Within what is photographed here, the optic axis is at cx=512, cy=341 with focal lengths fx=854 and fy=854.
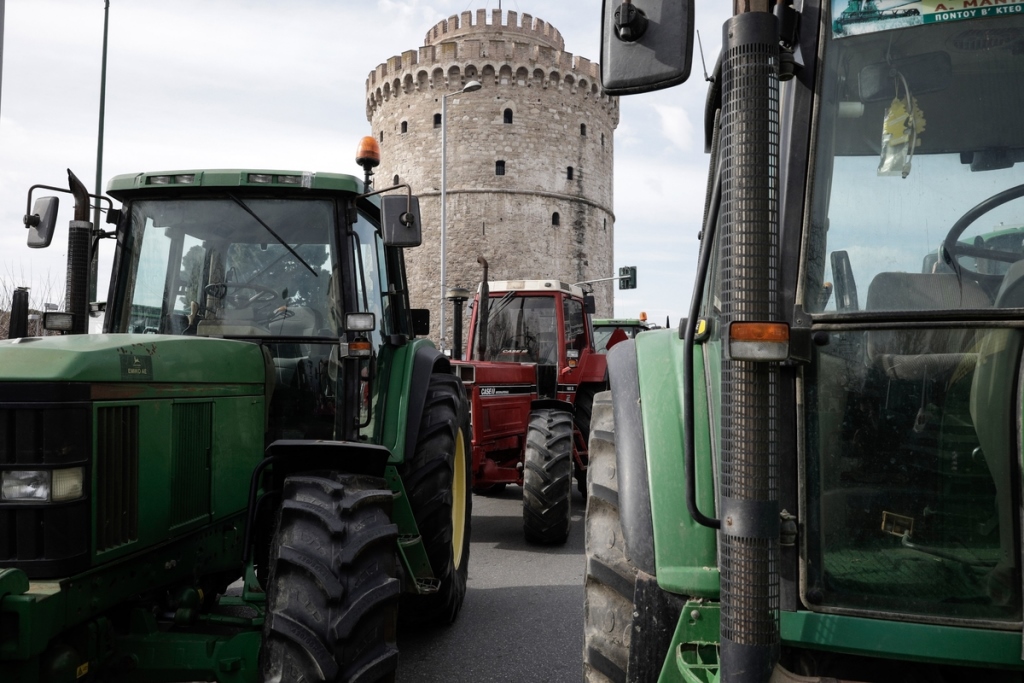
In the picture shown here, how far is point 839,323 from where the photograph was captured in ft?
6.17

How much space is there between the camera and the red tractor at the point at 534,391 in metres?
6.25

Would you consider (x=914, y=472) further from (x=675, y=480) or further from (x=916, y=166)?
(x=916, y=166)

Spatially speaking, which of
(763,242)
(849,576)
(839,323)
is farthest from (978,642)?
(763,242)

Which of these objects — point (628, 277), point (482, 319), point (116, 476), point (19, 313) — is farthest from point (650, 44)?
point (628, 277)

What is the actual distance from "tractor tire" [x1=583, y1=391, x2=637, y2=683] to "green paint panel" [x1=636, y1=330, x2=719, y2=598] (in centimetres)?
16

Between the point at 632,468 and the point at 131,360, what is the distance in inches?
62.7

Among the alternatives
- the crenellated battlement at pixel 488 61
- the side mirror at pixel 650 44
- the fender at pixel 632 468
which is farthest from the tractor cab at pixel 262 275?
the crenellated battlement at pixel 488 61

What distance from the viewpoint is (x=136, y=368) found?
269 centimetres

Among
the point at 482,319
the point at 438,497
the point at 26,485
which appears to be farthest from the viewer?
Answer: the point at 482,319

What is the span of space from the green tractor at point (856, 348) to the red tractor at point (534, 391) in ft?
13.9

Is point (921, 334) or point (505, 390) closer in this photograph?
point (921, 334)

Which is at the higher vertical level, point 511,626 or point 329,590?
point 329,590

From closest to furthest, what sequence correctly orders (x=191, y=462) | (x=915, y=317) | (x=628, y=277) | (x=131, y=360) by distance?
(x=915, y=317) < (x=131, y=360) < (x=191, y=462) < (x=628, y=277)

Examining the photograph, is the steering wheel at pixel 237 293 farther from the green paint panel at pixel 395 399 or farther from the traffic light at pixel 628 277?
the traffic light at pixel 628 277
